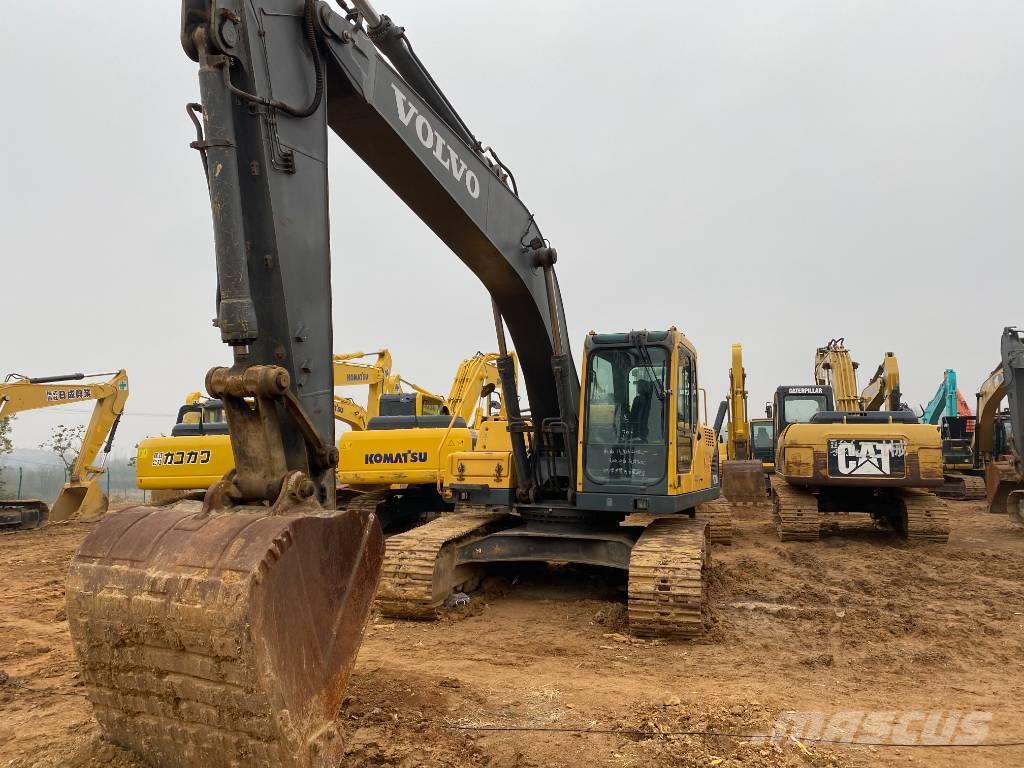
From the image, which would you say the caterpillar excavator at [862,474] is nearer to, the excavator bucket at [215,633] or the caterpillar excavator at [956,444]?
the caterpillar excavator at [956,444]

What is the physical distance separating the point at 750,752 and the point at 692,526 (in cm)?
368

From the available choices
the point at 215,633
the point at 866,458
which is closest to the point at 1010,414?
the point at 866,458

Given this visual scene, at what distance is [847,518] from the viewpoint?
14.3 m

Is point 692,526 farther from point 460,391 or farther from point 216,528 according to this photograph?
point 460,391

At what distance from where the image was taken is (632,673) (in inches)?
198

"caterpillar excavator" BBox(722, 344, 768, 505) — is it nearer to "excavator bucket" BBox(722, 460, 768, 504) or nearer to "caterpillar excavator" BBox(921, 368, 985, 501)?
"excavator bucket" BBox(722, 460, 768, 504)

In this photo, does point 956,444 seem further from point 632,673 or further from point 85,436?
point 85,436

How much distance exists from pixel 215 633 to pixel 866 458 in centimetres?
1008

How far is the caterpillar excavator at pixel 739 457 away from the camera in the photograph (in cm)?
1602

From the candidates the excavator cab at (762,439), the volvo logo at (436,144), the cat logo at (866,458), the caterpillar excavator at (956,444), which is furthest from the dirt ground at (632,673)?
the excavator cab at (762,439)

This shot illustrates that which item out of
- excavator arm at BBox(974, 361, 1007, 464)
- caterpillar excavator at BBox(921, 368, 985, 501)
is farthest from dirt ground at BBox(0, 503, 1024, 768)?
caterpillar excavator at BBox(921, 368, 985, 501)

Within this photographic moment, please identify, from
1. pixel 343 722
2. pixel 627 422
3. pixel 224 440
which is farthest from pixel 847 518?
pixel 343 722

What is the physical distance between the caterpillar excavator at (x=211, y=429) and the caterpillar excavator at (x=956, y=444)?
11.4 meters
